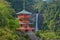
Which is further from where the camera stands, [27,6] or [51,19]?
[27,6]

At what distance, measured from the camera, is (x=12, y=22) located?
35.0ft

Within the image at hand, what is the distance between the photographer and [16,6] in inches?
826

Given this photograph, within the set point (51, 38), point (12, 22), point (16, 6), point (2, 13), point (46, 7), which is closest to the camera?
point (2, 13)

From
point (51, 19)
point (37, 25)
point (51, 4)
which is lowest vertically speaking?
point (37, 25)

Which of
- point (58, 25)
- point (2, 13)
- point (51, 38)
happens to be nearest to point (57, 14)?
point (58, 25)

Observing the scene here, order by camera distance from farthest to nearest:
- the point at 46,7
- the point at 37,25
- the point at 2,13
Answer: the point at 37,25
the point at 46,7
the point at 2,13

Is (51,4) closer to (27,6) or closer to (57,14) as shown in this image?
(57,14)

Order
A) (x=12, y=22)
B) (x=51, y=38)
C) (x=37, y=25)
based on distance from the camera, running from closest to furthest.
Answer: (x=12, y=22) → (x=51, y=38) → (x=37, y=25)

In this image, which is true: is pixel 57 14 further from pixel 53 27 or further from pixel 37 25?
pixel 37 25

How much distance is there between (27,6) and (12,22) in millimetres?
12057

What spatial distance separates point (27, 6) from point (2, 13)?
14.6m

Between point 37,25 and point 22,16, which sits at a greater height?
point 22,16

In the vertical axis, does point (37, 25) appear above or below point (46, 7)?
below

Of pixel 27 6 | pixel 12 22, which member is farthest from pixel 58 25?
pixel 27 6
